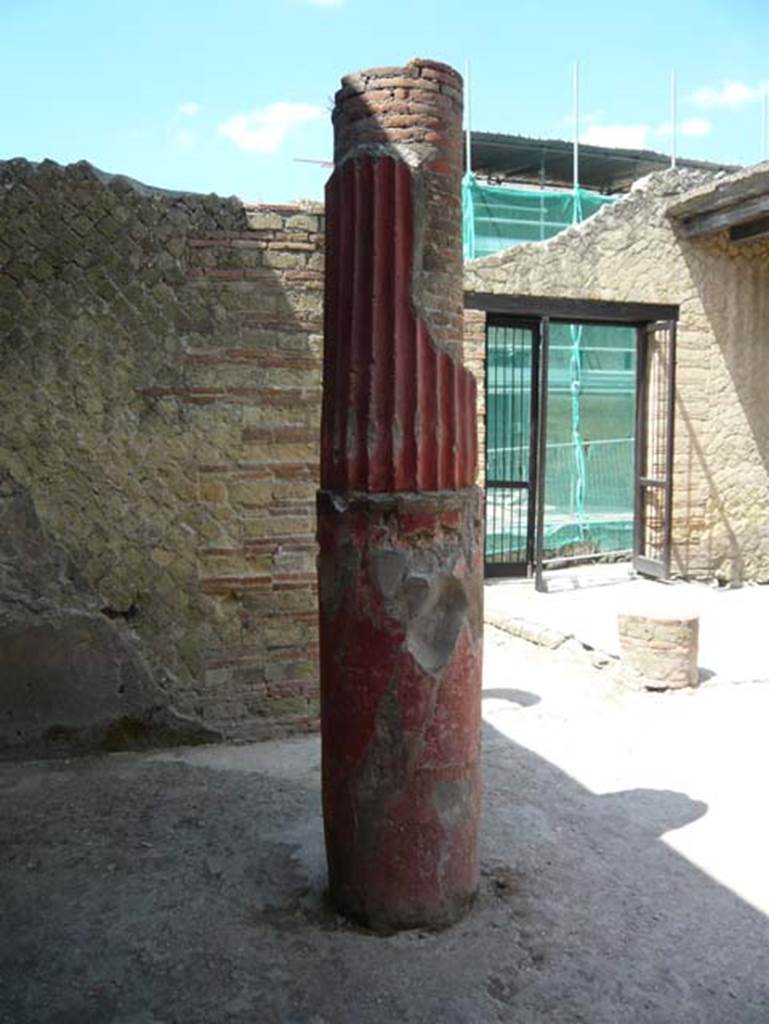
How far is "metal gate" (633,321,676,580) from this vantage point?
31.4ft

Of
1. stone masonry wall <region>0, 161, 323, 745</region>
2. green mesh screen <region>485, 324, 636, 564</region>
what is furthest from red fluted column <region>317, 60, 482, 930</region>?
green mesh screen <region>485, 324, 636, 564</region>

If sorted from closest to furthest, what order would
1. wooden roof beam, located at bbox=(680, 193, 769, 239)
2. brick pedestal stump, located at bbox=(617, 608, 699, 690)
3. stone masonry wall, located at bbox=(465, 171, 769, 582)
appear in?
brick pedestal stump, located at bbox=(617, 608, 699, 690)
wooden roof beam, located at bbox=(680, 193, 769, 239)
stone masonry wall, located at bbox=(465, 171, 769, 582)

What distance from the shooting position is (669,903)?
3588mm

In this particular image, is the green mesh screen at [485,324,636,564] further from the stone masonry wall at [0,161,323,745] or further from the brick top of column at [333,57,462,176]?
the brick top of column at [333,57,462,176]

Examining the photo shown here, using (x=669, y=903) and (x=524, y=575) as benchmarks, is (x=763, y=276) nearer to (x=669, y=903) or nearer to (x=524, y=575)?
(x=524, y=575)

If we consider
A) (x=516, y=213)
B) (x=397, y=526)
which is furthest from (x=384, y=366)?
(x=516, y=213)

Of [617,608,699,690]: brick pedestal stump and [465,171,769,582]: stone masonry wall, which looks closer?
[617,608,699,690]: brick pedestal stump

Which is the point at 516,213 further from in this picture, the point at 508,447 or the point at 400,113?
the point at 400,113

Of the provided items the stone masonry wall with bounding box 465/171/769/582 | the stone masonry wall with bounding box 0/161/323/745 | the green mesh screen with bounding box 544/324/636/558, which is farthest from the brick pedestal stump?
the green mesh screen with bounding box 544/324/636/558

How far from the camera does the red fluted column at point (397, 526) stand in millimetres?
3174

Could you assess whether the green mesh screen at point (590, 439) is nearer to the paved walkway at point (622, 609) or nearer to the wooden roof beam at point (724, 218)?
the paved walkway at point (622, 609)

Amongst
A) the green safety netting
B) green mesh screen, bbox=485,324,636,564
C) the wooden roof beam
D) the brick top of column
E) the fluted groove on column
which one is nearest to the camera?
the fluted groove on column

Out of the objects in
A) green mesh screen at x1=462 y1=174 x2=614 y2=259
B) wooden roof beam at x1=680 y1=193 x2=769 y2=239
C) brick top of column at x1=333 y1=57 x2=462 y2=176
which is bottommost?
brick top of column at x1=333 y1=57 x2=462 y2=176

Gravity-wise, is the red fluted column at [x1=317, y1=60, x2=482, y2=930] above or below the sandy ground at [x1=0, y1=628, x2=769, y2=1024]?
above
